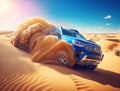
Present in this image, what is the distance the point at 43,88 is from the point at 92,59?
3992 mm

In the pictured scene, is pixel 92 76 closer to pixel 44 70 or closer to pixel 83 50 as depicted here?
pixel 83 50

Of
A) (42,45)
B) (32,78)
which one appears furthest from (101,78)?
(32,78)

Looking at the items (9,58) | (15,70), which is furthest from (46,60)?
(15,70)

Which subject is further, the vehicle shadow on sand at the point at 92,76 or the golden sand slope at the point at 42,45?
the golden sand slope at the point at 42,45

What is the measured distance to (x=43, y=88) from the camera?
242 inches

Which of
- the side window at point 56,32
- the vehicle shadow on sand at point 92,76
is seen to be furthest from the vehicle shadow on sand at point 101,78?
the side window at point 56,32

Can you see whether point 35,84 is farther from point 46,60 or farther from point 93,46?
point 93,46

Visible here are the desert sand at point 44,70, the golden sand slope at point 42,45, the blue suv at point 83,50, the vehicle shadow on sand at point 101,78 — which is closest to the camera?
the desert sand at point 44,70

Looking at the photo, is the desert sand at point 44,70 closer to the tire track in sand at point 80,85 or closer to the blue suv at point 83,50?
the tire track in sand at point 80,85

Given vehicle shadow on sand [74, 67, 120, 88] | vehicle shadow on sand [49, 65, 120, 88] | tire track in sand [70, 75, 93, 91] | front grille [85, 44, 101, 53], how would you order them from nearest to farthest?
tire track in sand [70, 75, 93, 91], vehicle shadow on sand [49, 65, 120, 88], vehicle shadow on sand [74, 67, 120, 88], front grille [85, 44, 101, 53]

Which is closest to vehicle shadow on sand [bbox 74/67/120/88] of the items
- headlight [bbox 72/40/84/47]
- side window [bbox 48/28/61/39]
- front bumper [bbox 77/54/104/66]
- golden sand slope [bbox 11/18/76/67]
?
front bumper [bbox 77/54/104/66]

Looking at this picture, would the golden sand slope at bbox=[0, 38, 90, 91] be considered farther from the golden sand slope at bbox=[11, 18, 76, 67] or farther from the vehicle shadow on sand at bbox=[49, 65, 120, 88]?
the golden sand slope at bbox=[11, 18, 76, 67]

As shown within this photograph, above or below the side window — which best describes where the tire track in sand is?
below

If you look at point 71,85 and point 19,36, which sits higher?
point 19,36
